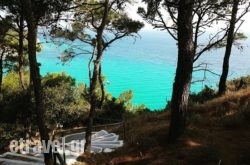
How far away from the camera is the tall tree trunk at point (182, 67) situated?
353 inches

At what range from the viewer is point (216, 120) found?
11867 millimetres

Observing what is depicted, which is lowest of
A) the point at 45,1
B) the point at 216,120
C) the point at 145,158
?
the point at 145,158

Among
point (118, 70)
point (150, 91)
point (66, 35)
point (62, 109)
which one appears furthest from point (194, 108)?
point (118, 70)

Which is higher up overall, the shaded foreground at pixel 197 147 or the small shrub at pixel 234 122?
the small shrub at pixel 234 122

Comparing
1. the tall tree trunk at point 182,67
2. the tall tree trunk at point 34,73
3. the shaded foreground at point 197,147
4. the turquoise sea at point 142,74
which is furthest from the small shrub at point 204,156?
→ the turquoise sea at point 142,74

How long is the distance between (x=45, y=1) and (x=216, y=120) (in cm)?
670

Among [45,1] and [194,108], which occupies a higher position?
[45,1]

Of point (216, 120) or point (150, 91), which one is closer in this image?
point (216, 120)

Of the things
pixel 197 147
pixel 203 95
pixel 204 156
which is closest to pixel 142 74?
pixel 203 95

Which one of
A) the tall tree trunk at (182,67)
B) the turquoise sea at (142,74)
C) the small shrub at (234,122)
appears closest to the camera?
the tall tree trunk at (182,67)

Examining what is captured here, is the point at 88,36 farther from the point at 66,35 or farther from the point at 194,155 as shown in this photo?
the point at 194,155

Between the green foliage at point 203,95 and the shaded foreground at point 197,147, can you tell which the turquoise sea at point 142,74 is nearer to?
the green foliage at point 203,95

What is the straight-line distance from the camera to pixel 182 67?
920cm

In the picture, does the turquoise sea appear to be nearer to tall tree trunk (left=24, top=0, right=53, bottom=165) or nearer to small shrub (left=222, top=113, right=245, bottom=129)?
small shrub (left=222, top=113, right=245, bottom=129)
